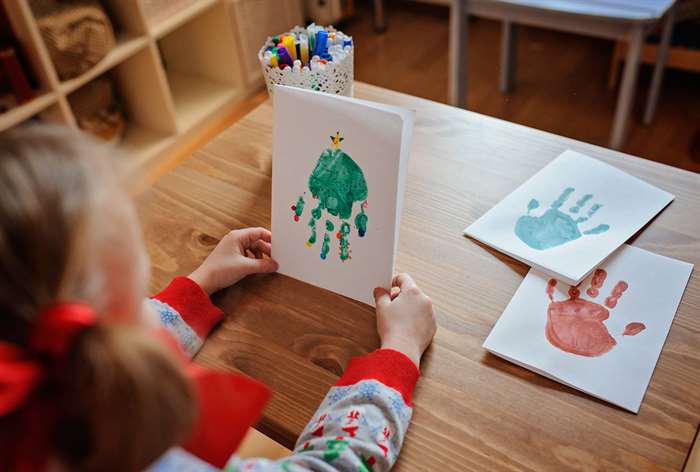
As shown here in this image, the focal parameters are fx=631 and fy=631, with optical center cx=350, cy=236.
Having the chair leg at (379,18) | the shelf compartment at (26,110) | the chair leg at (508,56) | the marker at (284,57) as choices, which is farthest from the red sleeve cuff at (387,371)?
the chair leg at (379,18)

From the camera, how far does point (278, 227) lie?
84cm

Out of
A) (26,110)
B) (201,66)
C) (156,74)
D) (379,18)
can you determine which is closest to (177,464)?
(26,110)

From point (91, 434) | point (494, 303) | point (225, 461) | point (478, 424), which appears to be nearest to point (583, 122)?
point (494, 303)

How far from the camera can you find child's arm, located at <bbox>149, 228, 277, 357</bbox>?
2.46 feet

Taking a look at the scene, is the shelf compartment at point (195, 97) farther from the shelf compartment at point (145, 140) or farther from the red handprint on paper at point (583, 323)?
the red handprint on paper at point (583, 323)

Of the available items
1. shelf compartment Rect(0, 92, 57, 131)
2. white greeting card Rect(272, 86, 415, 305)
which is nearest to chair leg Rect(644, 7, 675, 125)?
white greeting card Rect(272, 86, 415, 305)

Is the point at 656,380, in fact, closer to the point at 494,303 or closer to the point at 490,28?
the point at 494,303

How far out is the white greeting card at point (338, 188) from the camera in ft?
2.43

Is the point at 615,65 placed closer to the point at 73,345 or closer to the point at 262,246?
the point at 262,246

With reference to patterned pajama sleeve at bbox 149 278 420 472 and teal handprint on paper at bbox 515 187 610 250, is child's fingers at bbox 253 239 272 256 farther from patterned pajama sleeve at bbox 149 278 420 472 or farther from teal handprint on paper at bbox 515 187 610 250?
teal handprint on paper at bbox 515 187 610 250

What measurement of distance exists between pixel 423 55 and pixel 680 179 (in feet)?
5.86

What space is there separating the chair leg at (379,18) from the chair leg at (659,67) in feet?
3.80

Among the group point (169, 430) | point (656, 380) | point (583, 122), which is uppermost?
point (169, 430)

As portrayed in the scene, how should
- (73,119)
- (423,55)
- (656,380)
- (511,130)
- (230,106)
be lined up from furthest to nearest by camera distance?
(423,55) < (230,106) < (73,119) < (511,130) < (656,380)
